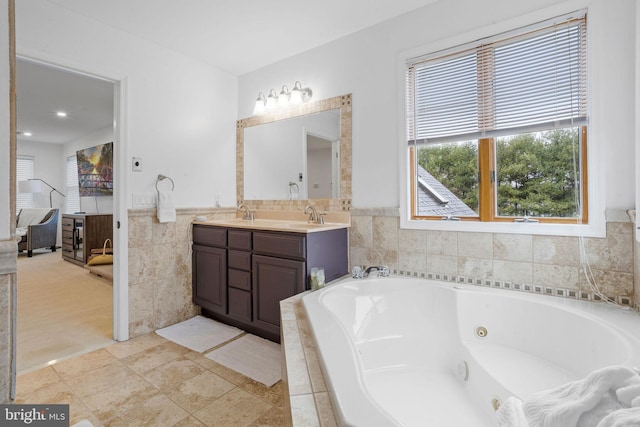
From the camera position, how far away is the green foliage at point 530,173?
1.80 metres

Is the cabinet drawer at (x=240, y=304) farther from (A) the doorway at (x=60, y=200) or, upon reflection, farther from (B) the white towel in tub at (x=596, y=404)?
(B) the white towel in tub at (x=596, y=404)

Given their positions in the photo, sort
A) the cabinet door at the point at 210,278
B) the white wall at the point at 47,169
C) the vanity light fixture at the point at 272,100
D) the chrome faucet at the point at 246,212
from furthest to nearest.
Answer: the white wall at the point at 47,169
the chrome faucet at the point at 246,212
the vanity light fixture at the point at 272,100
the cabinet door at the point at 210,278

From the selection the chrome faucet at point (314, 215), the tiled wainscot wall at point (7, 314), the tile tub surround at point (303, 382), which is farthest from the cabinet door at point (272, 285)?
the tiled wainscot wall at point (7, 314)

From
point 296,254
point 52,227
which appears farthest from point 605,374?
point 52,227

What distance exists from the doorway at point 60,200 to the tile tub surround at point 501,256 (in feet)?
6.79

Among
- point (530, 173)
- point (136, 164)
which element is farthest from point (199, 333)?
point (530, 173)

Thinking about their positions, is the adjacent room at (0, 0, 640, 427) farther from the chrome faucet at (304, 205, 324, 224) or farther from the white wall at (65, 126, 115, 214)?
the white wall at (65, 126, 115, 214)

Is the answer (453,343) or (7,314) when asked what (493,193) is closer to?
(453,343)

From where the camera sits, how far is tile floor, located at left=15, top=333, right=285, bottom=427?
158 cm

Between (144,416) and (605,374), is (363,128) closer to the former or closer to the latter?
(605,374)

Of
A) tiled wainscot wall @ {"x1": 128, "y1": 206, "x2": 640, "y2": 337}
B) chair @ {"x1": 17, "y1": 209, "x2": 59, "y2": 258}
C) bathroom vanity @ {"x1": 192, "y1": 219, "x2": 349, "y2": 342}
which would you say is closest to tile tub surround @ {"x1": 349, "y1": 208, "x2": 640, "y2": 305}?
tiled wainscot wall @ {"x1": 128, "y1": 206, "x2": 640, "y2": 337}

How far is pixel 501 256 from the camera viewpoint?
6.36 ft

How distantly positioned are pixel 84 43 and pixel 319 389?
281 centimetres

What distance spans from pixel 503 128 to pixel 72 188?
795cm
